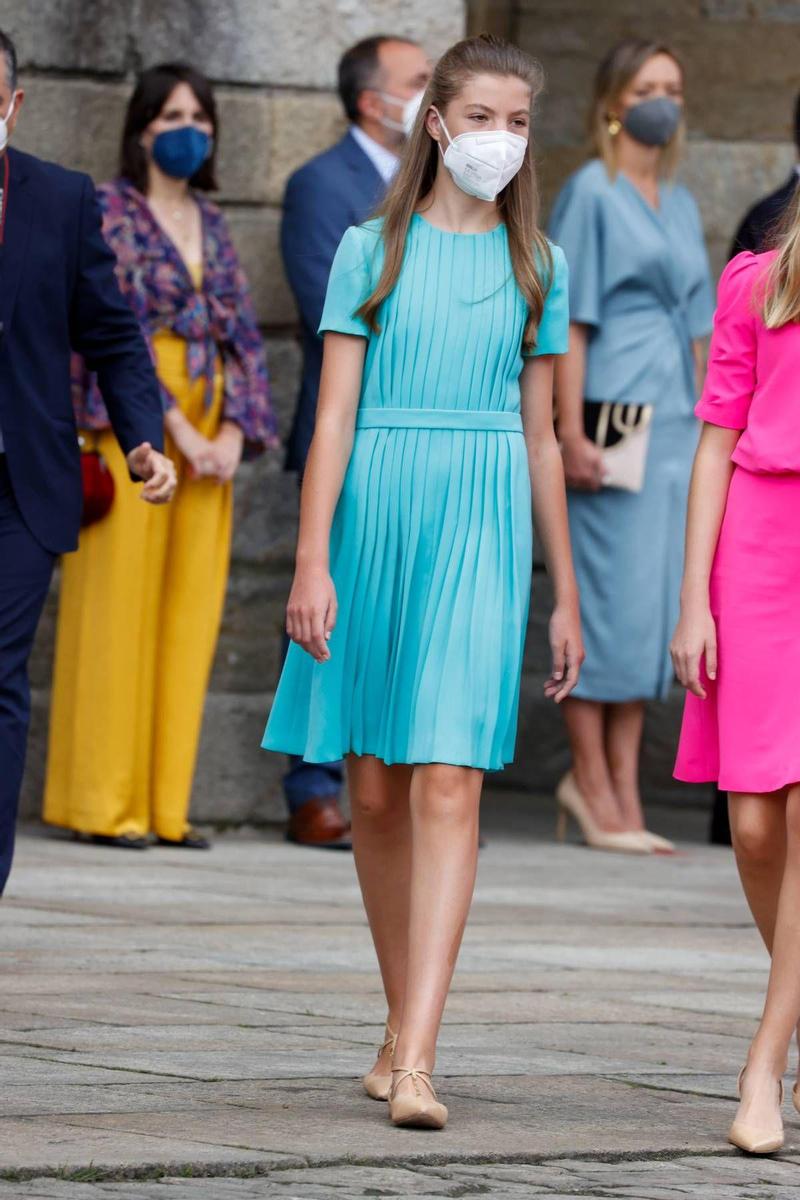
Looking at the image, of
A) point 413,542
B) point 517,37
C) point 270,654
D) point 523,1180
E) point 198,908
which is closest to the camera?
point 523,1180

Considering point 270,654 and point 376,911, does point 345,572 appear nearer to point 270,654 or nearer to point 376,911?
point 376,911

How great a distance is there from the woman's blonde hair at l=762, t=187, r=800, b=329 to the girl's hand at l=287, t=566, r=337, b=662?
0.87 metres

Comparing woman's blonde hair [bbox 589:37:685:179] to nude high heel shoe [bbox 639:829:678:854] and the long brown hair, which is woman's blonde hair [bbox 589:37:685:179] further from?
nude high heel shoe [bbox 639:829:678:854]

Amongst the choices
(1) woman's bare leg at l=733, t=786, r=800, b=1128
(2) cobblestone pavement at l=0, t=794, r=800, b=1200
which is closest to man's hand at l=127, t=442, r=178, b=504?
(2) cobblestone pavement at l=0, t=794, r=800, b=1200

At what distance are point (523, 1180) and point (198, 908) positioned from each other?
3107mm

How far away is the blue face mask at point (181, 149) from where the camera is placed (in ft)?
27.0

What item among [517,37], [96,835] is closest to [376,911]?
[96,835]

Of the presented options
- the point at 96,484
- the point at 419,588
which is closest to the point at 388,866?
the point at 419,588

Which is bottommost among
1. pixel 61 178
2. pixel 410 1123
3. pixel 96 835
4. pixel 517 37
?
pixel 96 835

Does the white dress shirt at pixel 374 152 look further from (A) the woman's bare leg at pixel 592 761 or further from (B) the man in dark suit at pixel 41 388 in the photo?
(B) the man in dark suit at pixel 41 388

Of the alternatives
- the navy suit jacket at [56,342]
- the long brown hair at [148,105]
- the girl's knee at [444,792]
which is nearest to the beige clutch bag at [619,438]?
the long brown hair at [148,105]

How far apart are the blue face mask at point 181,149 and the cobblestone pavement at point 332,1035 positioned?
208 cm

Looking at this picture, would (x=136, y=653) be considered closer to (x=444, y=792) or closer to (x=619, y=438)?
(x=619, y=438)

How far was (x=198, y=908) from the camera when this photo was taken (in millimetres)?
7031
